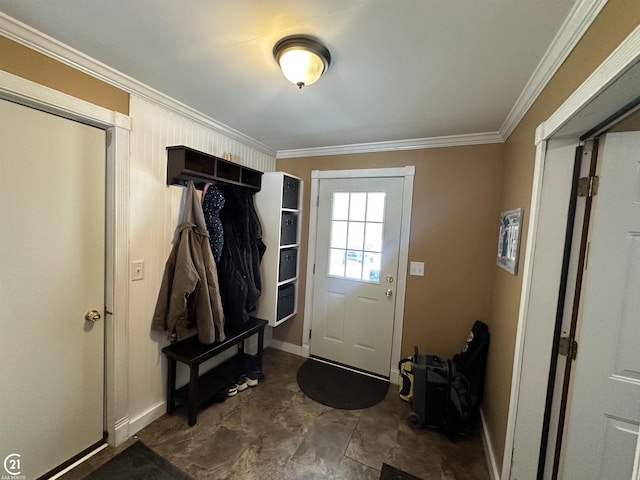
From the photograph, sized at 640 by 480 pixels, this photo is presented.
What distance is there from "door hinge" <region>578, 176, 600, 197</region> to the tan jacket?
215 centimetres

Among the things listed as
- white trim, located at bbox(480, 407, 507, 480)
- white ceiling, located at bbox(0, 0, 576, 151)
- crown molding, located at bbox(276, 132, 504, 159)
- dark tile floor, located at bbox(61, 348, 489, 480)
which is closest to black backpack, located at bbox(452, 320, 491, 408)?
white trim, located at bbox(480, 407, 507, 480)

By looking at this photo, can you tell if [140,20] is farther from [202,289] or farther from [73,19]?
[202,289]

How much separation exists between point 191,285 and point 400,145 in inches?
83.9

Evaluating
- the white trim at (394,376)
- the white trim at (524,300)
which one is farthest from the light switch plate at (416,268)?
the white trim at (524,300)

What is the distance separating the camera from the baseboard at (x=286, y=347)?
9.50 ft

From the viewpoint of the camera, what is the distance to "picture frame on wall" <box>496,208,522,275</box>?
1.47 meters

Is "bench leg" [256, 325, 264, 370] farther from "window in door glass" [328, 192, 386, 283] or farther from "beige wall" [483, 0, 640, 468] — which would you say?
"beige wall" [483, 0, 640, 468]

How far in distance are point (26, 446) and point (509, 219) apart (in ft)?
10.0

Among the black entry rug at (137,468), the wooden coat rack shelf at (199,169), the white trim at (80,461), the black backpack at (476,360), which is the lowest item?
the white trim at (80,461)

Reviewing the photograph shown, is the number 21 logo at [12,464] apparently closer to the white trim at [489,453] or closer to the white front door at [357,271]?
the white front door at [357,271]

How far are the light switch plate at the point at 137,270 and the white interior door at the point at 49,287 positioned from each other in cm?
16

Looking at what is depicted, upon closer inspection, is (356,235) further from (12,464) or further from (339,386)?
(12,464)

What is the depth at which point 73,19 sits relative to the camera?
1079mm

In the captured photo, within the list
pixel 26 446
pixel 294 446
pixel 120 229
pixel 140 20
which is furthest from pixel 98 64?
pixel 294 446
